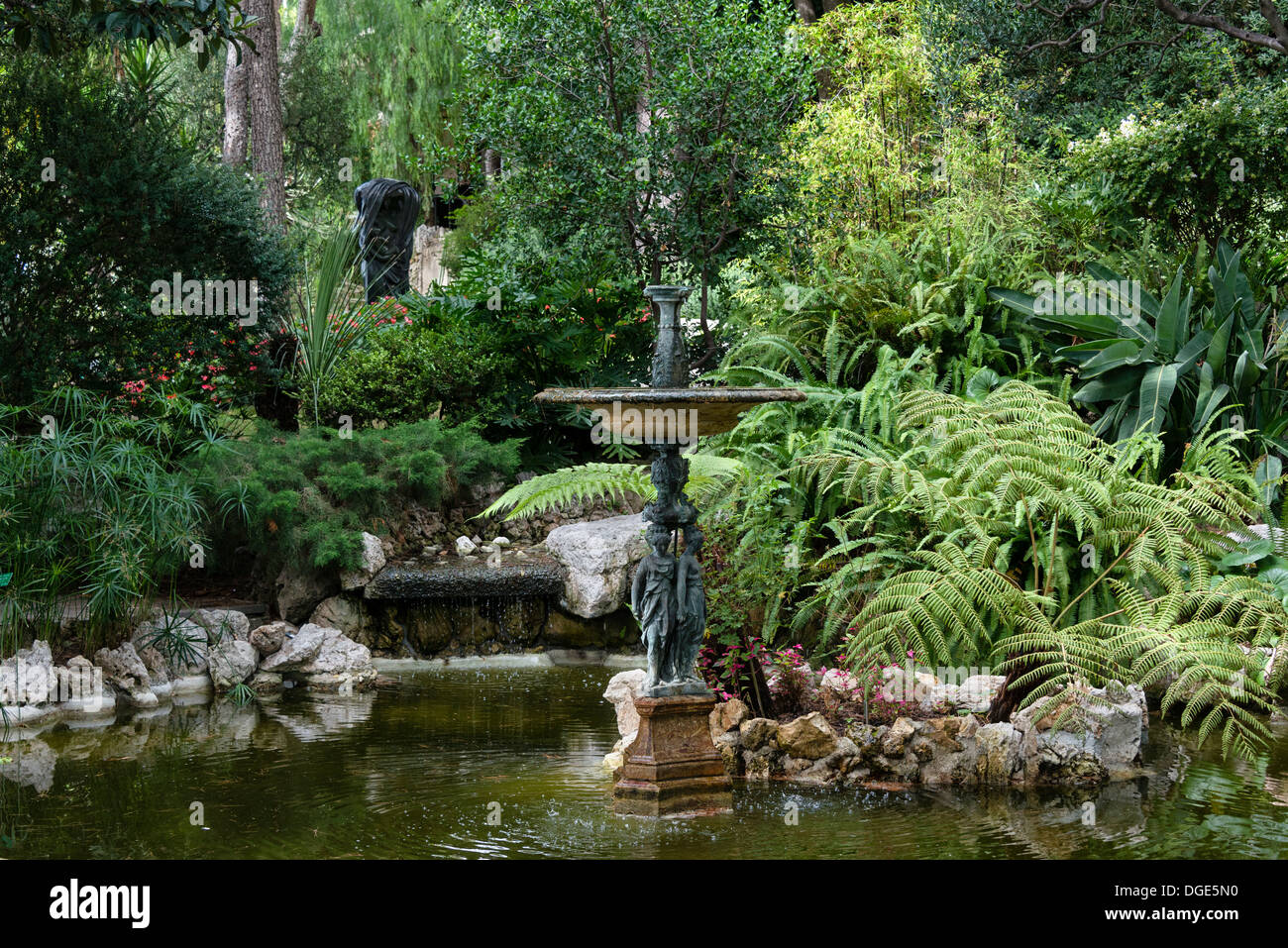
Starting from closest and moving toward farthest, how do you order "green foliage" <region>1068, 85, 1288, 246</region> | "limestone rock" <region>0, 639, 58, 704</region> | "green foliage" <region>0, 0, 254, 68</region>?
"green foliage" <region>0, 0, 254, 68</region> → "limestone rock" <region>0, 639, 58, 704</region> → "green foliage" <region>1068, 85, 1288, 246</region>

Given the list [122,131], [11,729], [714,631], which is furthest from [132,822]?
[122,131]

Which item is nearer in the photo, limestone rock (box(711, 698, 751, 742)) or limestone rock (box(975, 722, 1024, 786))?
limestone rock (box(975, 722, 1024, 786))

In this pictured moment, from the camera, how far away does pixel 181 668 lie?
25.0ft

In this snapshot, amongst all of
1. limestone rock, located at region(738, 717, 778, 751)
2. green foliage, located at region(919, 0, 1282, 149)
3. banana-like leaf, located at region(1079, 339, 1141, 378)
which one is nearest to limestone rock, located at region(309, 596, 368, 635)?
limestone rock, located at region(738, 717, 778, 751)

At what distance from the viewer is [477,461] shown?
1019 centimetres

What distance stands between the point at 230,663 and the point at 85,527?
4.25ft

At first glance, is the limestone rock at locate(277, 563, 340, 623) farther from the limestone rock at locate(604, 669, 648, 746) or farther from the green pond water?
the limestone rock at locate(604, 669, 648, 746)

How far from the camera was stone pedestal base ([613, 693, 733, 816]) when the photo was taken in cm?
474

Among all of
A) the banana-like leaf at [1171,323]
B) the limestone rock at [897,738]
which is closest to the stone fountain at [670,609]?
the limestone rock at [897,738]

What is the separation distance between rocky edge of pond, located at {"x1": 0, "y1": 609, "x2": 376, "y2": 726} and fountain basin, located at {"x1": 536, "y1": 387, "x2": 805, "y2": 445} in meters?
3.87

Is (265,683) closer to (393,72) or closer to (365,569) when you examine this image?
(365,569)

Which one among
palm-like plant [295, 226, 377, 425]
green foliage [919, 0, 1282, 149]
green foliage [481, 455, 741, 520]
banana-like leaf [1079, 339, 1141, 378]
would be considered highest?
green foliage [919, 0, 1282, 149]

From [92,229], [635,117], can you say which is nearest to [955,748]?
[635,117]

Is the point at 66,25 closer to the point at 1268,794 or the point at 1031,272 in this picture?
the point at 1031,272
